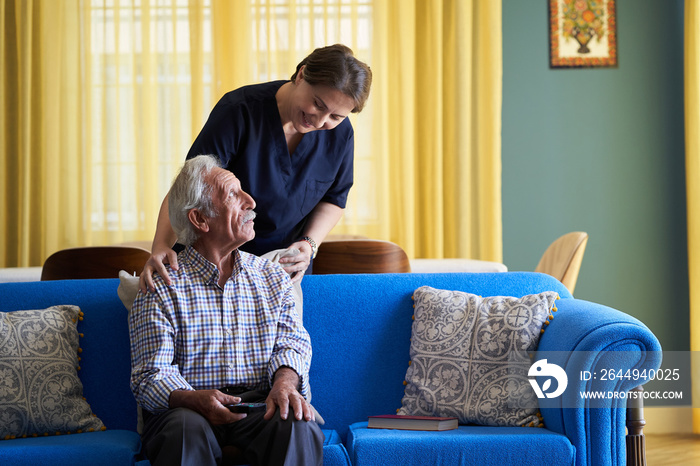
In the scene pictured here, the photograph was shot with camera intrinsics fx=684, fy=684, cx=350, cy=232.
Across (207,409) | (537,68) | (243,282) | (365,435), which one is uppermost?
(537,68)

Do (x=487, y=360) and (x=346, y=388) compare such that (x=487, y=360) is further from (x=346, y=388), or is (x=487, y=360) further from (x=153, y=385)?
(x=153, y=385)

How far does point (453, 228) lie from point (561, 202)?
0.72 meters

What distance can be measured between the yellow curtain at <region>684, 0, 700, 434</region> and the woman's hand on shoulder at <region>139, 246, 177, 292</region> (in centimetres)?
317

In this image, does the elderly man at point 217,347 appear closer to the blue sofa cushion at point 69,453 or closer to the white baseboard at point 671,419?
the blue sofa cushion at point 69,453

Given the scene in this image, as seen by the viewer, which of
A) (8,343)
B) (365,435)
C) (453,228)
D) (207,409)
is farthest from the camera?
(453,228)

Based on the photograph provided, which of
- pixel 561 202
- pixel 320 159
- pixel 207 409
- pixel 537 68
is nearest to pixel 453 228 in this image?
pixel 561 202

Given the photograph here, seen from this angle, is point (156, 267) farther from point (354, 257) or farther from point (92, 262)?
point (354, 257)

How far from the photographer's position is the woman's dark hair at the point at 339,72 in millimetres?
2000

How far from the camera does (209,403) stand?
5.49ft

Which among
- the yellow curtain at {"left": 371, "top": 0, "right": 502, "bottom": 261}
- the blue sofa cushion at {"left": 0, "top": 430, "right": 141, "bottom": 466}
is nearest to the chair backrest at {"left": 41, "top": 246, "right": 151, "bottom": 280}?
the blue sofa cushion at {"left": 0, "top": 430, "right": 141, "bottom": 466}

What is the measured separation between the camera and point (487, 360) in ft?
6.82

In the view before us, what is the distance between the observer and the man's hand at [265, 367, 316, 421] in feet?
5.52

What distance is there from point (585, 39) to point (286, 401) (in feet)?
11.8

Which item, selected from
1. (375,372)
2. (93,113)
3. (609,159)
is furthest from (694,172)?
(93,113)
